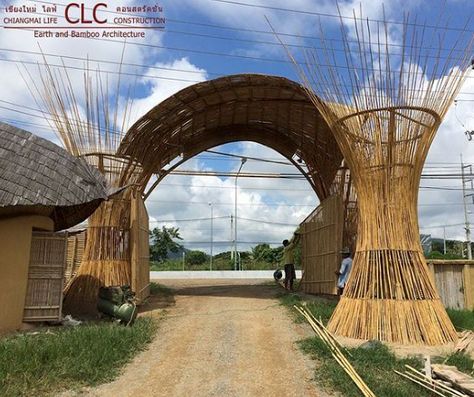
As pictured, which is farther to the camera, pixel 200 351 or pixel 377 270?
pixel 377 270

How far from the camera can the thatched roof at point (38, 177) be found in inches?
289

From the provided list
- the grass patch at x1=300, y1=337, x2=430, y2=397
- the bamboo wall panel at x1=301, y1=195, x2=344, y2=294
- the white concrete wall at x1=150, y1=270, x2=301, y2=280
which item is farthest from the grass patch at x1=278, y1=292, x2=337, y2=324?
the white concrete wall at x1=150, y1=270, x2=301, y2=280

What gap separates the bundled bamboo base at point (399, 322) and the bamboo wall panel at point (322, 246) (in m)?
3.44

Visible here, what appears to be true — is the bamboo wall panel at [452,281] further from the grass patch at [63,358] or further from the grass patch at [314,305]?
the grass patch at [63,358]

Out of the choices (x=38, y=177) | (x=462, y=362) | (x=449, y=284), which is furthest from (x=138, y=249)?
(x=449, y=284)

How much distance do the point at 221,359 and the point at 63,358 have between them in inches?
78.5

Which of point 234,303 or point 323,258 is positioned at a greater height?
point 323,258

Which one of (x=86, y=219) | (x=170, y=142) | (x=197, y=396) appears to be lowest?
(x=197, y=396)

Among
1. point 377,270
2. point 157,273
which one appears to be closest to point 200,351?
point 377,270

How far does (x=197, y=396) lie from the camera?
16.4ft

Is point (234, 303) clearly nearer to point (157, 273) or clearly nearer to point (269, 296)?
point (269, 296)

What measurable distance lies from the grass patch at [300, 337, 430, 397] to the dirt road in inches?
7.4

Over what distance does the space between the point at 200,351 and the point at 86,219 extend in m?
5.41

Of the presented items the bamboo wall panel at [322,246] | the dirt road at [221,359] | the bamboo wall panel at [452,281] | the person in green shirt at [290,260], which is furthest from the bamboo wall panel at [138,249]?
the bamboo wall panel at [452,281]
